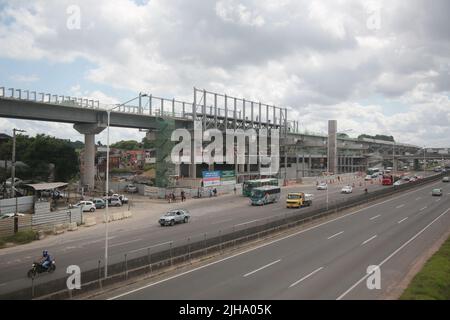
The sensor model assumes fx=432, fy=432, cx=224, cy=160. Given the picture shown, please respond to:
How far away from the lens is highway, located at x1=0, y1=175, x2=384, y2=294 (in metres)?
24.8

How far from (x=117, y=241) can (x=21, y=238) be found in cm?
827

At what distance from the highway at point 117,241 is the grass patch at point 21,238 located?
117cm

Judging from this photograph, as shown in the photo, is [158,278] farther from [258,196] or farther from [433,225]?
[258,196]

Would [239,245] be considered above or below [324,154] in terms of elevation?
below

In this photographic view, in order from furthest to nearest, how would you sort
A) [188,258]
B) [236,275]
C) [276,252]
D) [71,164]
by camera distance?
[71,164] → [276,252] → [188,258] → [236,275]

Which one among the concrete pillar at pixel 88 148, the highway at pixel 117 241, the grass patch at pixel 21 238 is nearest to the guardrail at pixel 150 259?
the highway at pixel 117 241

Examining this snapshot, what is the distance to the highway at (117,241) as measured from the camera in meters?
24.8

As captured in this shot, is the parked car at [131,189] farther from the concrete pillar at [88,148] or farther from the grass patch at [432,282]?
the grass patch at [432,282]

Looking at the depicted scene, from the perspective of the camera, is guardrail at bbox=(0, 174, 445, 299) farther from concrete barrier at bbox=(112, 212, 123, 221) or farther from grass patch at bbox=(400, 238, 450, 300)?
concrete barrier at bbox=(112, 212, 123, 221)

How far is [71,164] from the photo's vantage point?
82125 mm

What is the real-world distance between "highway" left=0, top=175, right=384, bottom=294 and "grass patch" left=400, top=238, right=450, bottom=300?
1326cm

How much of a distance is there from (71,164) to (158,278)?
217ft

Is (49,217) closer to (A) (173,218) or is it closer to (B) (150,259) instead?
(A) (173,218)
